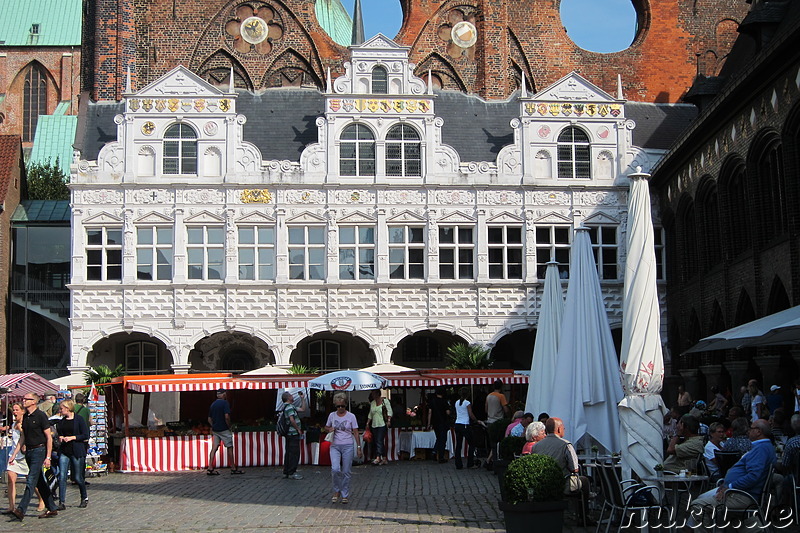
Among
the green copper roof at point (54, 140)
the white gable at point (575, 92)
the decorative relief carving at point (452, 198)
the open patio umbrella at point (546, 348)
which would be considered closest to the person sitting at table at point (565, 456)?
the open patio umbrella at point (546, 348)

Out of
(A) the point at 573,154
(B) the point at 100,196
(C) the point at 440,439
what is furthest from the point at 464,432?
(B) the point at 100,196

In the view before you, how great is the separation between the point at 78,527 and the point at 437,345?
2468cm

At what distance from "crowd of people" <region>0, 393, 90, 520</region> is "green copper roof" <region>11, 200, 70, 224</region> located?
68.3ft

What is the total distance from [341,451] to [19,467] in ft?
15.2

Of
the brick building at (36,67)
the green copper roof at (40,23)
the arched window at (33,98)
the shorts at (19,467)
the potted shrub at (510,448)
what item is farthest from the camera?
the green copper roof at (40,23)

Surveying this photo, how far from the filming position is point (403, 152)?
3544 centimetres

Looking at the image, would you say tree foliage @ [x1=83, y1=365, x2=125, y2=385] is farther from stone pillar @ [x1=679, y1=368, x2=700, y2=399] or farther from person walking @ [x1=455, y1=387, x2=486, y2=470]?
stone pillar @ [x1=679, y1=368, x2=700, y2=399]

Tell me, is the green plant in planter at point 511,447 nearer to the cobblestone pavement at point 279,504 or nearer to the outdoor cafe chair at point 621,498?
the cobblestone pavement at point 279,504

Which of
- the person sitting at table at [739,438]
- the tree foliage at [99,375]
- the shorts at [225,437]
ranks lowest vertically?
the shorts at [225,437]

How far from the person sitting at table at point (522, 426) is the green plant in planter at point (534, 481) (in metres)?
5.23

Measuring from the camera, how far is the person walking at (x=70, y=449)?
55.0 ft

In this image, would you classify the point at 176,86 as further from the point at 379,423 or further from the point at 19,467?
the point at 19,467

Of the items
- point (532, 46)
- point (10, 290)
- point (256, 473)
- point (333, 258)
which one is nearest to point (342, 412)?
point (256, 473)

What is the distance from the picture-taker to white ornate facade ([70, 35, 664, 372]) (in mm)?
34500
